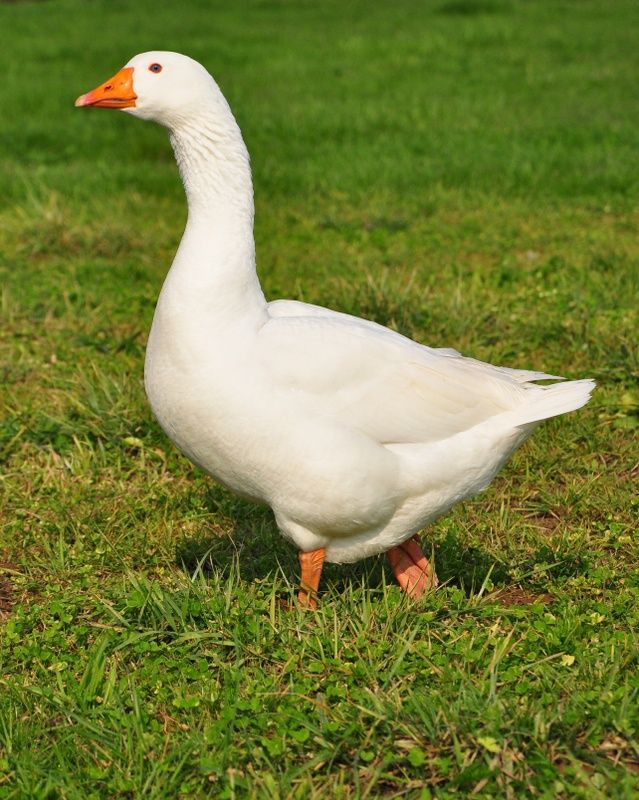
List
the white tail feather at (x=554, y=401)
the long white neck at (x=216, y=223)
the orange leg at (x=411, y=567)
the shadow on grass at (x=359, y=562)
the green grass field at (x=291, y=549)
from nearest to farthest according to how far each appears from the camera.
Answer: the green grass field at (x=291, y=549) < the long white neck at (x=216, y=223) < the white tail feather at (x=554, y=401) < the orange leg at (x=411, y=567) < the shadow on grass at (x=359, y=562)

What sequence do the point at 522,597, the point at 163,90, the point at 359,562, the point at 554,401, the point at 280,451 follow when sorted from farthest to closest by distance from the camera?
the point at 359,562
the point at 522,597
the point at 554,401
the point at 163,90
the point at 280,451

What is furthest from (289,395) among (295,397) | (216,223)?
(216,223)

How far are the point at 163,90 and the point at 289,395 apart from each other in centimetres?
110

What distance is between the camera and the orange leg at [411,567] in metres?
3.98

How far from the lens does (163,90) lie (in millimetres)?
3596

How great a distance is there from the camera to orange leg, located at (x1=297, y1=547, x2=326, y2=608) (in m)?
3.79

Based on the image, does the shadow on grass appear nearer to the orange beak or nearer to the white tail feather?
the white tail feather

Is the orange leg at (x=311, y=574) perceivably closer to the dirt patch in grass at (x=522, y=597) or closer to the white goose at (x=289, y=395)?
the white goose at (x=289, y=395)

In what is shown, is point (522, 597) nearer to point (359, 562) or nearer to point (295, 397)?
point (359, 562)

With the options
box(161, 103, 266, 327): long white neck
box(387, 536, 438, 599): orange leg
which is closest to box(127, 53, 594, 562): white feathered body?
box(161, 103, 266, 327): long white neck

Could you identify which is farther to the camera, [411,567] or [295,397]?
[411,567]

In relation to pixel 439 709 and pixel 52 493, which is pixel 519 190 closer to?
pixel 52 493

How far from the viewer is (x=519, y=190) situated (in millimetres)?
8914

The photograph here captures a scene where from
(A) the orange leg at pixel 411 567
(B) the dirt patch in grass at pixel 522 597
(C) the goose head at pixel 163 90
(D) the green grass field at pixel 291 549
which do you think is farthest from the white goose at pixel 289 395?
(B) the dirt patch in grass at pixel 522 597
